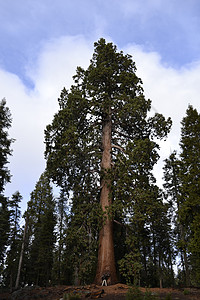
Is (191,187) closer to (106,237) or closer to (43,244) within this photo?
(106,237)

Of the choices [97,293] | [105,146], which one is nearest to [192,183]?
[105,146]

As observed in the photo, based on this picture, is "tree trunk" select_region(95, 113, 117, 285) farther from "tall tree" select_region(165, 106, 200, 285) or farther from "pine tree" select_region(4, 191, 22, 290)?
"pine tree" select_region(4, 191, 22, 290)

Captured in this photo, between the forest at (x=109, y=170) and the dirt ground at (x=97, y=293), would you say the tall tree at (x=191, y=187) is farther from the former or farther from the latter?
the dirt ground at (x=97, y=293)

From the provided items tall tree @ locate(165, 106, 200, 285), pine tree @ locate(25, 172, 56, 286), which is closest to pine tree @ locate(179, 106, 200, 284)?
tall tree @ locate(165, 106, 200, 285)

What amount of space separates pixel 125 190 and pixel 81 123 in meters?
5.52

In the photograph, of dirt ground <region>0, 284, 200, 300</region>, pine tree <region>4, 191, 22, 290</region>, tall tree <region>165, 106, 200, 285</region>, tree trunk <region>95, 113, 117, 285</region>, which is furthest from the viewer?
pine tree <region>4, 191, 22, 290</region>

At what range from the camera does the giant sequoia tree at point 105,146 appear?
38.7 feet

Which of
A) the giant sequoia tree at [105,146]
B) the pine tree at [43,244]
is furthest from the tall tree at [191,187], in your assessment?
the pine tree at [43,244]

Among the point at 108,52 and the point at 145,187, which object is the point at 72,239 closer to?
the point at 145,187

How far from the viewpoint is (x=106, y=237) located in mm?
11477

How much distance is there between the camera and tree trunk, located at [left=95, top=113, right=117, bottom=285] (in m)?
10.6

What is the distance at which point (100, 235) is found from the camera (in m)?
11.7

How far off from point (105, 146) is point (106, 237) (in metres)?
5.21

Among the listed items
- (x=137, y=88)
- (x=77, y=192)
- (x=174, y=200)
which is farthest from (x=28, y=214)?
(x=137, y=88)
